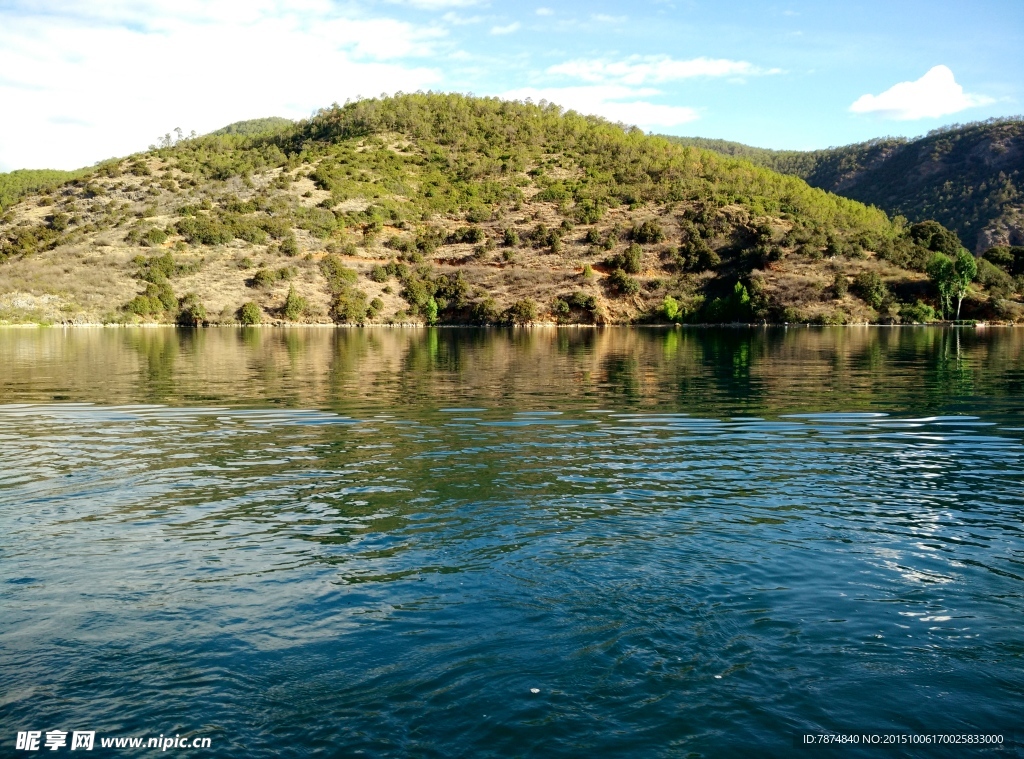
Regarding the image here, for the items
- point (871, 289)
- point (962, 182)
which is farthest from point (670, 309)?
point (962, 182)

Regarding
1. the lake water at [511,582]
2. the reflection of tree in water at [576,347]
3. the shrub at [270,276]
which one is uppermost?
the shrub at [270,276]

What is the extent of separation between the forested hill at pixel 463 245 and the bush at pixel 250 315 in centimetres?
24

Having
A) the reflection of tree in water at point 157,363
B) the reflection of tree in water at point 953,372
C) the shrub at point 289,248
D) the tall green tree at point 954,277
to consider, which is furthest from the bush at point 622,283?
the reflection of tree in water at point 157,363

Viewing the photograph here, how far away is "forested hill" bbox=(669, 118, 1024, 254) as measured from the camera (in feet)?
499

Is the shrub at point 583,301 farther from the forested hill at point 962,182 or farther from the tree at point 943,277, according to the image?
the forested hill at point 962,182

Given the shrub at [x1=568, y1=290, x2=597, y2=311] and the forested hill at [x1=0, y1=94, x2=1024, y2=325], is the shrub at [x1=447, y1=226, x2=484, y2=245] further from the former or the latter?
the shrub at [x1=568, y1=290, x2=597, y2=311]

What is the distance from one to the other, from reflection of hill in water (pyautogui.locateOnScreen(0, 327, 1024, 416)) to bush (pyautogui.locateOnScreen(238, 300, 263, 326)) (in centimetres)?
3329

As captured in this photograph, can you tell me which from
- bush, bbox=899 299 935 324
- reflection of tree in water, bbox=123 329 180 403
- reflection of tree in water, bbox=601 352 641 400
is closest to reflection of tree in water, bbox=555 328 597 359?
reflection of tree in water, bbox=601 352 641 400

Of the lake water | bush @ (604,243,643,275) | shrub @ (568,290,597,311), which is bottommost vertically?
the lake water

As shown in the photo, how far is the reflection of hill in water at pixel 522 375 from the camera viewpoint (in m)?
25.3

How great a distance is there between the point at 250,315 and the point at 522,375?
2413 inches

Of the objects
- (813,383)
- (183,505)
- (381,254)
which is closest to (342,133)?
(381,254)

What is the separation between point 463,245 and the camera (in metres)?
106

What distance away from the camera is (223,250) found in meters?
98.5
